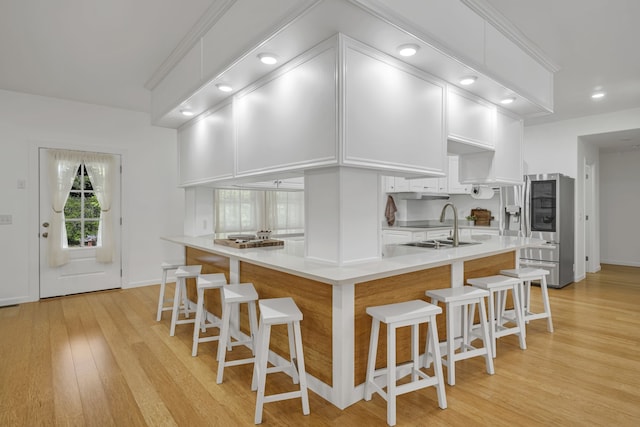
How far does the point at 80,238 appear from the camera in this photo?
15.9 feet

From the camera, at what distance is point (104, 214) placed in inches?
196

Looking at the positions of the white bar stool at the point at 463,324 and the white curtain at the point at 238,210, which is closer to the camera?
the white bar stool at the point at 463,324

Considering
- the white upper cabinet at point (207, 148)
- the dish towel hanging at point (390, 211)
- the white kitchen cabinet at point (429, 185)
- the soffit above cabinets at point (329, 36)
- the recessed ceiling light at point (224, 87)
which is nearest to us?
the soffit above cabinets at point (329, 36)

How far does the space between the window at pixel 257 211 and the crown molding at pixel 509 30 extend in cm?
386

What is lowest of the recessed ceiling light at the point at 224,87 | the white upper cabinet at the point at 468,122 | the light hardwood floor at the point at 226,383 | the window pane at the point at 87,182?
the light hardwood floor at the point at 226,383

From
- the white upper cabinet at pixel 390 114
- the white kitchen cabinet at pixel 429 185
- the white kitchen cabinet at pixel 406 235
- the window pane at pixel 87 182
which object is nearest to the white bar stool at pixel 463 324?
the white upper cabinet at pixel 390 114

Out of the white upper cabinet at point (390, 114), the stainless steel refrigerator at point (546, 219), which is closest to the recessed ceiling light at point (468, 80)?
the white upper cabinet at point (390, 114)

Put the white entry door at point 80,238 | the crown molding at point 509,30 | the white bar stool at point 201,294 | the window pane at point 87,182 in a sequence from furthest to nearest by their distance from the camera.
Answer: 1. the window pane at point 87,182
2. the white entry door at point 80,238
3. the white bar stool at point 201,294
4. the crown molding at point 509,30

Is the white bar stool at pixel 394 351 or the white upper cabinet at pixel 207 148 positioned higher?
the white upper cabinet at pixel 207 148

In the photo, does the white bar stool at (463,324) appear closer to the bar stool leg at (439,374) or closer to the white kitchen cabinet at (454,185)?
the bar stool leg at (439,374)

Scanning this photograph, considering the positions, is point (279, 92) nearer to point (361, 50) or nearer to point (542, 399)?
point (361, 50)

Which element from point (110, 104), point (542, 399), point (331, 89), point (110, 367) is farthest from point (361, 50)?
point (110, 104)

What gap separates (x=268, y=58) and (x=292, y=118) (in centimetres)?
A: 44

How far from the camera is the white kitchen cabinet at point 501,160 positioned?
3537mm
